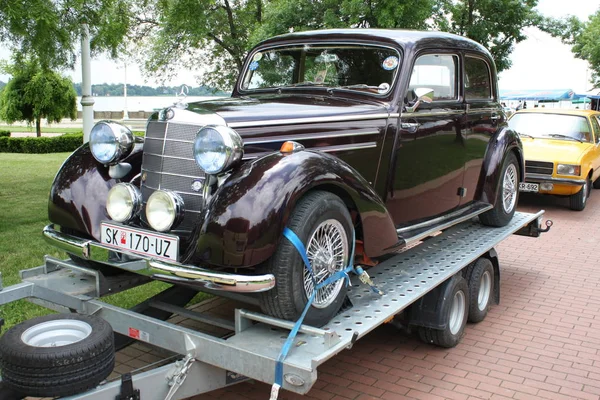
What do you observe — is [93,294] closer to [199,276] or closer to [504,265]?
[199,276]

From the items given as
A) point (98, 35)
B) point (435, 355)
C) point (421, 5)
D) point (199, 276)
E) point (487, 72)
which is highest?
point (421, 5)

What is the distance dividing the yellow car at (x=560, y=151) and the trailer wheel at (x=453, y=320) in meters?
6.23

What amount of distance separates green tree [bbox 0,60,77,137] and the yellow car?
1598 centimetres

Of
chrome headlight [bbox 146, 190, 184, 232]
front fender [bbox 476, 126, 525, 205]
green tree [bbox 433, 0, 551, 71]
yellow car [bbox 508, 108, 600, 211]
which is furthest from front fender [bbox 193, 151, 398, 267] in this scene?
green tree [bbox 433, 0, 551, 71]

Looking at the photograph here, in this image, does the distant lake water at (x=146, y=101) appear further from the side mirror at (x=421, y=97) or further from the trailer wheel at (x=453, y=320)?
the trailer wheel at (x=453, y=320)

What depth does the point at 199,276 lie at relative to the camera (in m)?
3.06

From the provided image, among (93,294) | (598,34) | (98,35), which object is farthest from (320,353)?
(598,34)

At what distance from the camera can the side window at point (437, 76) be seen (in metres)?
4.83

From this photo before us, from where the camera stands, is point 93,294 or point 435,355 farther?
point 435,355

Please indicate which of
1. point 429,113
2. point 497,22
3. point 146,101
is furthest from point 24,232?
point 497,22

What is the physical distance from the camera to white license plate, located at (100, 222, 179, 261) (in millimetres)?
3266

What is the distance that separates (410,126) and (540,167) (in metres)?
7.20

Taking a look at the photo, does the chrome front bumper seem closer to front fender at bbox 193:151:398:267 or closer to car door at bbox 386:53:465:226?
front fender at bbox 193:151:398:267

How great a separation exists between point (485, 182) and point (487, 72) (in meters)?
1.18
